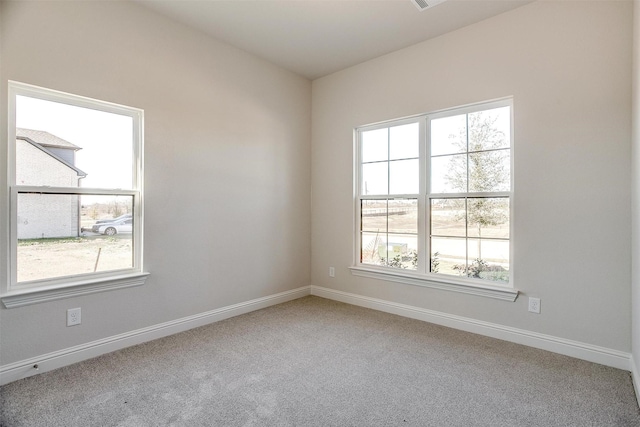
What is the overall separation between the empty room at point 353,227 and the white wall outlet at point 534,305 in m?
0.03

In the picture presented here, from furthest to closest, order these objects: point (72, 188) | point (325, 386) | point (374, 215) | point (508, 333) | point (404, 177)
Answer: point (374, 215) → point (404, 177) → point (508, 333) → point (72, 188) → point (325, 386)

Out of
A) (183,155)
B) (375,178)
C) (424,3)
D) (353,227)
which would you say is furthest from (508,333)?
(183,155)

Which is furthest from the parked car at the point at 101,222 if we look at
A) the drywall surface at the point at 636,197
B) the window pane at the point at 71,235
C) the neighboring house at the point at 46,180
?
the drywall surface at the point at 636,197

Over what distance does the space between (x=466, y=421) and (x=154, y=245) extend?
105 inches

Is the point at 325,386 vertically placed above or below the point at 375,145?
below

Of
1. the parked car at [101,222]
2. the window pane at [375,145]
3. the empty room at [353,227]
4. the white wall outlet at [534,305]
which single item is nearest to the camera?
the empty room at [353,227]

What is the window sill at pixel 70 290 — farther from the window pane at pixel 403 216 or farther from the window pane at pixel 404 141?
the window pane at pixel 404 141

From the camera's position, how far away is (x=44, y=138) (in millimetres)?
2328

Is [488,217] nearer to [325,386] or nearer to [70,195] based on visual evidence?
[325,386]

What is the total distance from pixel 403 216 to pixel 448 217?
0.50m

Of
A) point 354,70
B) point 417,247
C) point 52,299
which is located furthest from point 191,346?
point 354,70

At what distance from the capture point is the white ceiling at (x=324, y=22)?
272cm

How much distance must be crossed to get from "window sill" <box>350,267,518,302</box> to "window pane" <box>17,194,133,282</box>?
245 cm

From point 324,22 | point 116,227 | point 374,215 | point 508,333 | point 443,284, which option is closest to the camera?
point 116,227
